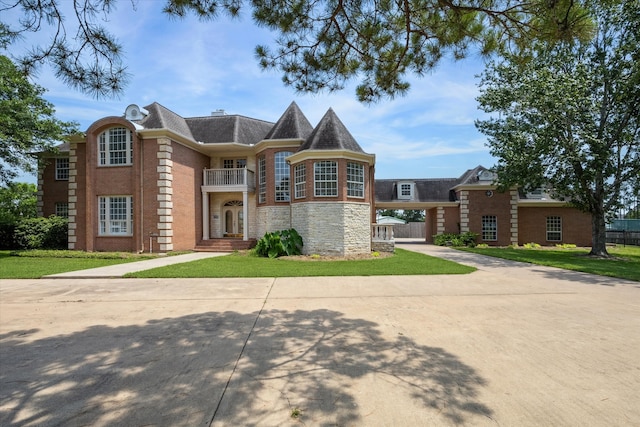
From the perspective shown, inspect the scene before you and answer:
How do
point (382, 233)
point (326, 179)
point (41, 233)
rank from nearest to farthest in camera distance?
1. point (326, 179)
2. point (382, 233)
3. point (41, 233)

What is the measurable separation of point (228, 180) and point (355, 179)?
8121mm

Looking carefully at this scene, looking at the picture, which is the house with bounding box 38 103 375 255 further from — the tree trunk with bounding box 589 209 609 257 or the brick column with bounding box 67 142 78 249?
the tree trunk with bounding box 589 209 609 257

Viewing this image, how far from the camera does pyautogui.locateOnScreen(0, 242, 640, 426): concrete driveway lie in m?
2.73

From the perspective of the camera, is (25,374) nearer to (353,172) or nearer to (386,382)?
(386,382)

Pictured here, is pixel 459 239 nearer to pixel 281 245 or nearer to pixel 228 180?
pixel 281 245

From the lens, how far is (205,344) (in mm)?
4273

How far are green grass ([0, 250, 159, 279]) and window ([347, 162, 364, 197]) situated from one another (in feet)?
33.3

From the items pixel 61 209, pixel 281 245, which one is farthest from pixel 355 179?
pixel 61 209

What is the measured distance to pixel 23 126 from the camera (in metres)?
16.1

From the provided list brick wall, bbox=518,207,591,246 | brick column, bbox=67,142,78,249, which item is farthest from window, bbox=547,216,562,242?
brick column, bbox=67,142,78,249

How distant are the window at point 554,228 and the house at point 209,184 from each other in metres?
15.6

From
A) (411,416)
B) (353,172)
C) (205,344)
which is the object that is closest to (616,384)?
(411,416)

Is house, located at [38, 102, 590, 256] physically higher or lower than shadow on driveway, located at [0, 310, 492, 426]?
higher

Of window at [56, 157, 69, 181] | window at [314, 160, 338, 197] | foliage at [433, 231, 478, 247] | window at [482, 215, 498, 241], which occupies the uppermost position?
window at [56, 157, 69, 181]
